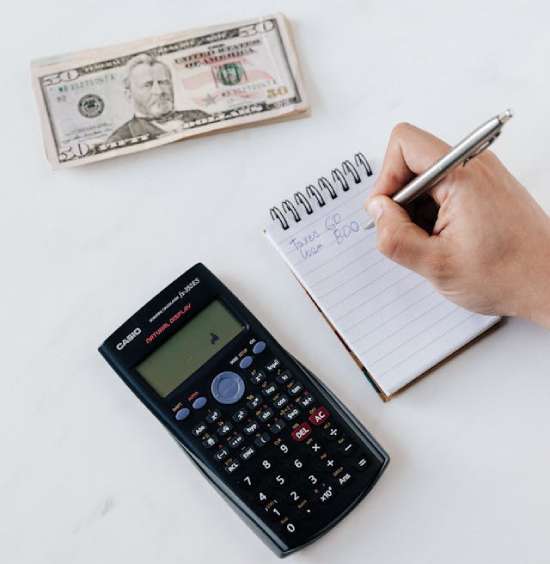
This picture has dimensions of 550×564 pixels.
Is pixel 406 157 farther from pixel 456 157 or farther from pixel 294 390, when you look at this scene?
pixel 294 390

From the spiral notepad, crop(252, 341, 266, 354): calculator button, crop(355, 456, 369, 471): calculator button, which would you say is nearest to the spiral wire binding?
the spiral notepad

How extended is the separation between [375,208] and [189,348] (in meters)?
0.19

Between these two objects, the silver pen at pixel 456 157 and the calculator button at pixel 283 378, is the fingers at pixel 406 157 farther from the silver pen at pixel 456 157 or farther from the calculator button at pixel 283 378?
the calculator button at pixel 283 378

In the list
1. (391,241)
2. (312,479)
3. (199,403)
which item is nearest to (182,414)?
(199,403)

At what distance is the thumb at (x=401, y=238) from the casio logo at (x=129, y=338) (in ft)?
0.70

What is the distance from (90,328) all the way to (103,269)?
0.18 feet

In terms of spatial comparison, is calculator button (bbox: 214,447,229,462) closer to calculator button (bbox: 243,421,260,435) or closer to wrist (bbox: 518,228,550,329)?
calculator button (bbox: 243,421,260,435)

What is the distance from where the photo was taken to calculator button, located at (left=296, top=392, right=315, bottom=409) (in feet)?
2.12

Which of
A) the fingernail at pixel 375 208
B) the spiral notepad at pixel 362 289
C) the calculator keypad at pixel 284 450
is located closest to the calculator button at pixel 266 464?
the calculator keypad at pixel 284 450

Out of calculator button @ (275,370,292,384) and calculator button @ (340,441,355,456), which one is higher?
calculator button @ (275,370,292,384)

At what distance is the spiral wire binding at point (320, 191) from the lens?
70 centimetres

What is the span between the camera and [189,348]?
0.66 metres

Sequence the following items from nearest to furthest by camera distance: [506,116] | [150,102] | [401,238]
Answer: [506,116]
[401,238]
[150,102]

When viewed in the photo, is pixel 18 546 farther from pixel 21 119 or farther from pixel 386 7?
pixel 386 7
